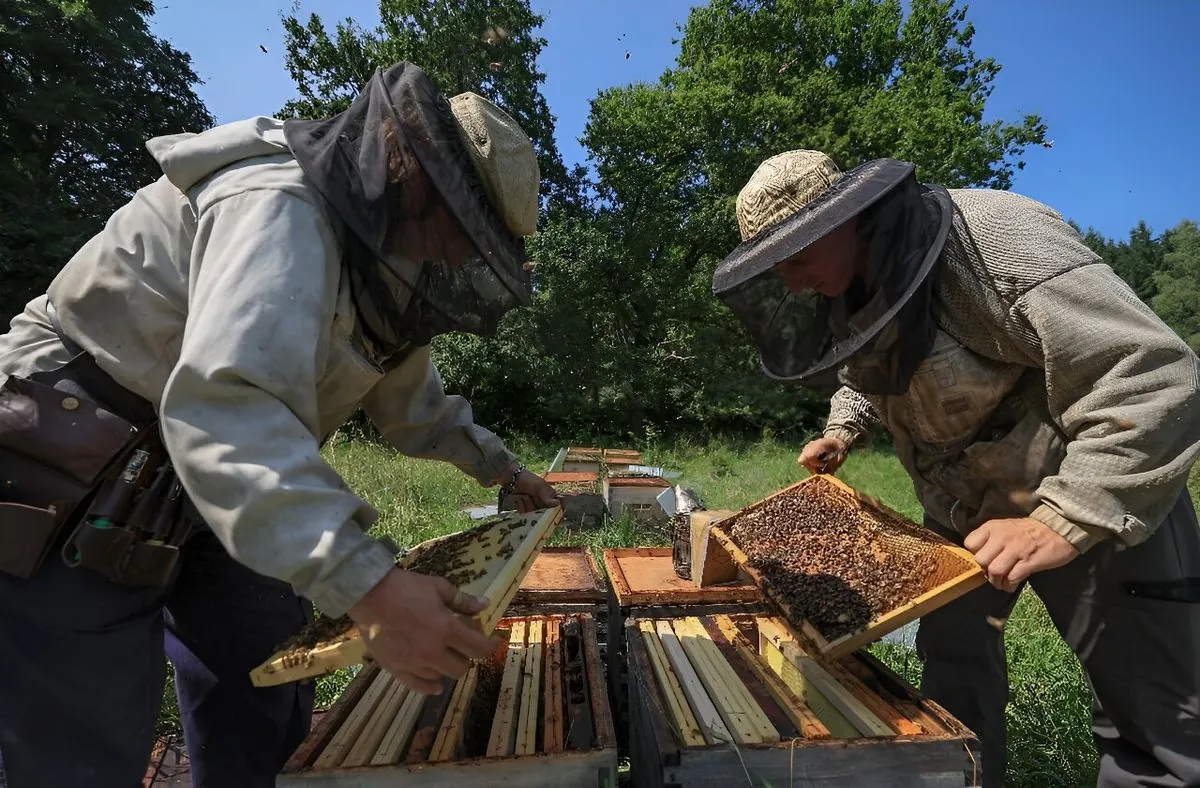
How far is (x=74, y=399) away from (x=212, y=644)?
820 mm

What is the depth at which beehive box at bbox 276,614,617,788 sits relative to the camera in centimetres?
142

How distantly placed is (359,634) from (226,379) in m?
0.52

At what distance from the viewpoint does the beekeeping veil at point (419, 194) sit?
1466 millimetres

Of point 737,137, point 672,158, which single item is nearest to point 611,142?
point 672,158

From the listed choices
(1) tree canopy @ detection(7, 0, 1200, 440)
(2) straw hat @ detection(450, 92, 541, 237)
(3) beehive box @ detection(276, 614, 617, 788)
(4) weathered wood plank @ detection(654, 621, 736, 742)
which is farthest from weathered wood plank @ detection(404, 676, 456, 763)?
(1) tree canopy @ detection(7, 0, 1200, 440)

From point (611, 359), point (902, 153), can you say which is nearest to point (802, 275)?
point (611, 359)

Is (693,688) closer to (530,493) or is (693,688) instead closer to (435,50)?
(530,493)

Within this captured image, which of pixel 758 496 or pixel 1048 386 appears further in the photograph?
pixel 758 496

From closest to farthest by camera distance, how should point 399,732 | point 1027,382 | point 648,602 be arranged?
point 399,732 < point 1027,382 < point 648,602

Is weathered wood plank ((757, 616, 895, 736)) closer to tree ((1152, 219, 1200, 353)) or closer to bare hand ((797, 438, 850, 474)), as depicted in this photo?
bare hand ((797, 438, 850, 474))

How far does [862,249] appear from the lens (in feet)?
6.37

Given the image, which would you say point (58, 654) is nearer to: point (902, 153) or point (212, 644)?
point (212, 644)

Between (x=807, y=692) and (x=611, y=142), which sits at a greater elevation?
(x=611, y=142)

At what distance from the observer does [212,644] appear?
1929 millimetres
